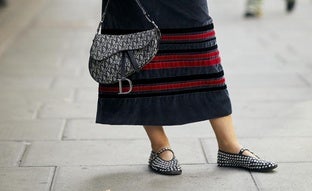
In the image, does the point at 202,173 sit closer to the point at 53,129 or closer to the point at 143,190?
the point at 143,190

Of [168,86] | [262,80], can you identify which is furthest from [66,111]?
[262,80]

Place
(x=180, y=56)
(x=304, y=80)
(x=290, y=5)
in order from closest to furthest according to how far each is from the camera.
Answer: (x=180, y=56) < (x=304, y=80) < (x=290, y=5)

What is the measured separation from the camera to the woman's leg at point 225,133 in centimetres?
345

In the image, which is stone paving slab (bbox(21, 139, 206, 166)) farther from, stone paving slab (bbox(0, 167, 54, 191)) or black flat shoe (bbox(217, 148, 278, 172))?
black flat shoe (bbox(217, 148, 278, 172))

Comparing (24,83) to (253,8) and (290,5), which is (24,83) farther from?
(290,5)

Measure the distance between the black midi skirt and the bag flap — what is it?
5 cm

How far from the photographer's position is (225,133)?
348 centimetres

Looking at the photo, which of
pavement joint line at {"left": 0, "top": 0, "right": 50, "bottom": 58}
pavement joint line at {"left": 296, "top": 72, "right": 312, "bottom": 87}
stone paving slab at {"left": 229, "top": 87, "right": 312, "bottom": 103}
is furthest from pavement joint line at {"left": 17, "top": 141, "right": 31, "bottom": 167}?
pavement joint line at {"left": 0, "top": 0, "right": 50, "bottom": 58}

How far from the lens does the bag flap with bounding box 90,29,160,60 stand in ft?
10.4

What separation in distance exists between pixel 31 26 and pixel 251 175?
A: 621 centimetres

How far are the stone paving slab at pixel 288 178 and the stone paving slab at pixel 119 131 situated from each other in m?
0.79

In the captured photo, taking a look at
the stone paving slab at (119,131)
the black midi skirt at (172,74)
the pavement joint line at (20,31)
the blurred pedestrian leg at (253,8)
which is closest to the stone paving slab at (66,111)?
the stone paving slab at (119,131)

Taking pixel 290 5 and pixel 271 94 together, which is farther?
pixel 290 5

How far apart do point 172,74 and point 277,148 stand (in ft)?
3.30
